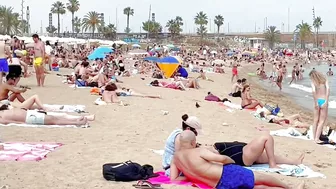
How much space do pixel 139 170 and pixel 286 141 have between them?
4.06 metres

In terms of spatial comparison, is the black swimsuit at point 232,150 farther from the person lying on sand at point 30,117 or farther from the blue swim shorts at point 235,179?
the person lying on sand at point 30,117

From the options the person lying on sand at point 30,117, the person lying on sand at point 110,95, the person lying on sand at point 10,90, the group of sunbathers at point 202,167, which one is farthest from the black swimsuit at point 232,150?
the person lying on sand at point 110,95

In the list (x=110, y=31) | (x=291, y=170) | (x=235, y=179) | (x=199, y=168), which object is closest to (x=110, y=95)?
(x=291, y=170)

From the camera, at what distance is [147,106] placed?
11883mm

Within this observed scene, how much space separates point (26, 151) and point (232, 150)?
2.66 metres

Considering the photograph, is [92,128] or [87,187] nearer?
[87,187]

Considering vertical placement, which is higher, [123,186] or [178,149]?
[178,149]

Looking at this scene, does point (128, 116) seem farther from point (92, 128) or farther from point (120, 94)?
point (120, 94)

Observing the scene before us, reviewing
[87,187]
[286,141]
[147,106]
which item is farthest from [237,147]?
[147,106]

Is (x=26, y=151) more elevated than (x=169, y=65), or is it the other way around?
(x=169, y=65)

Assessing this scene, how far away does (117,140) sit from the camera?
7.61m

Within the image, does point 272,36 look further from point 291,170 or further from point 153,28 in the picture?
point 291,170

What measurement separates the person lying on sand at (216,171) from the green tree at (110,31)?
88818mm

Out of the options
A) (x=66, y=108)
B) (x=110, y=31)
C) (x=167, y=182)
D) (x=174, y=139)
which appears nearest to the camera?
(x=167, y=182)
